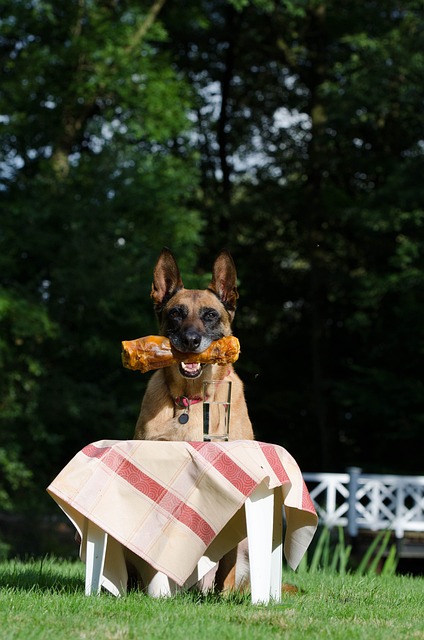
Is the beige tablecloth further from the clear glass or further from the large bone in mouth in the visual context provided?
the large bone in mouth

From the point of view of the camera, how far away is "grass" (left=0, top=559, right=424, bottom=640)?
4.16 meters

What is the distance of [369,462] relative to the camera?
27.5 m

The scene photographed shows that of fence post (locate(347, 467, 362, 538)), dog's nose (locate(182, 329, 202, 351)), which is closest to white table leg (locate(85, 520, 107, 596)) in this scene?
dog's nose (locate(182, 329, 202, 351))

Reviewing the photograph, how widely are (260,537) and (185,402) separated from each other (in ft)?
3.36

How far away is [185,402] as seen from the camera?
5520 millimetres

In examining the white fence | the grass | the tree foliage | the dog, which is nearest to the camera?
the grass

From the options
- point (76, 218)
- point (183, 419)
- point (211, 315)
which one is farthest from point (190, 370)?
point (76, 218)

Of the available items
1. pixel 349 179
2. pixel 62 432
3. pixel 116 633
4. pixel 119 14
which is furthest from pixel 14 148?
pixel 116 633

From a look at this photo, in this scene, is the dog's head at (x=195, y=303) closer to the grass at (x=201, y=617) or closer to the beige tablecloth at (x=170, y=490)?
the beige tablecloth at (x=170, y=490)

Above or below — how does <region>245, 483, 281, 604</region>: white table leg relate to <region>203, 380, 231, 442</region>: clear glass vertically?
below

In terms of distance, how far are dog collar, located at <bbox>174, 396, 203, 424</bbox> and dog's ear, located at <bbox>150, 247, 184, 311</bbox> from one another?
80 cm

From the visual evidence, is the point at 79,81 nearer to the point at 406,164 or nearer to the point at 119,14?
the point at 119,14

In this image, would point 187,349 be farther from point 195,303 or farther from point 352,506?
point 352,506

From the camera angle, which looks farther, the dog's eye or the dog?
the dog's eye
